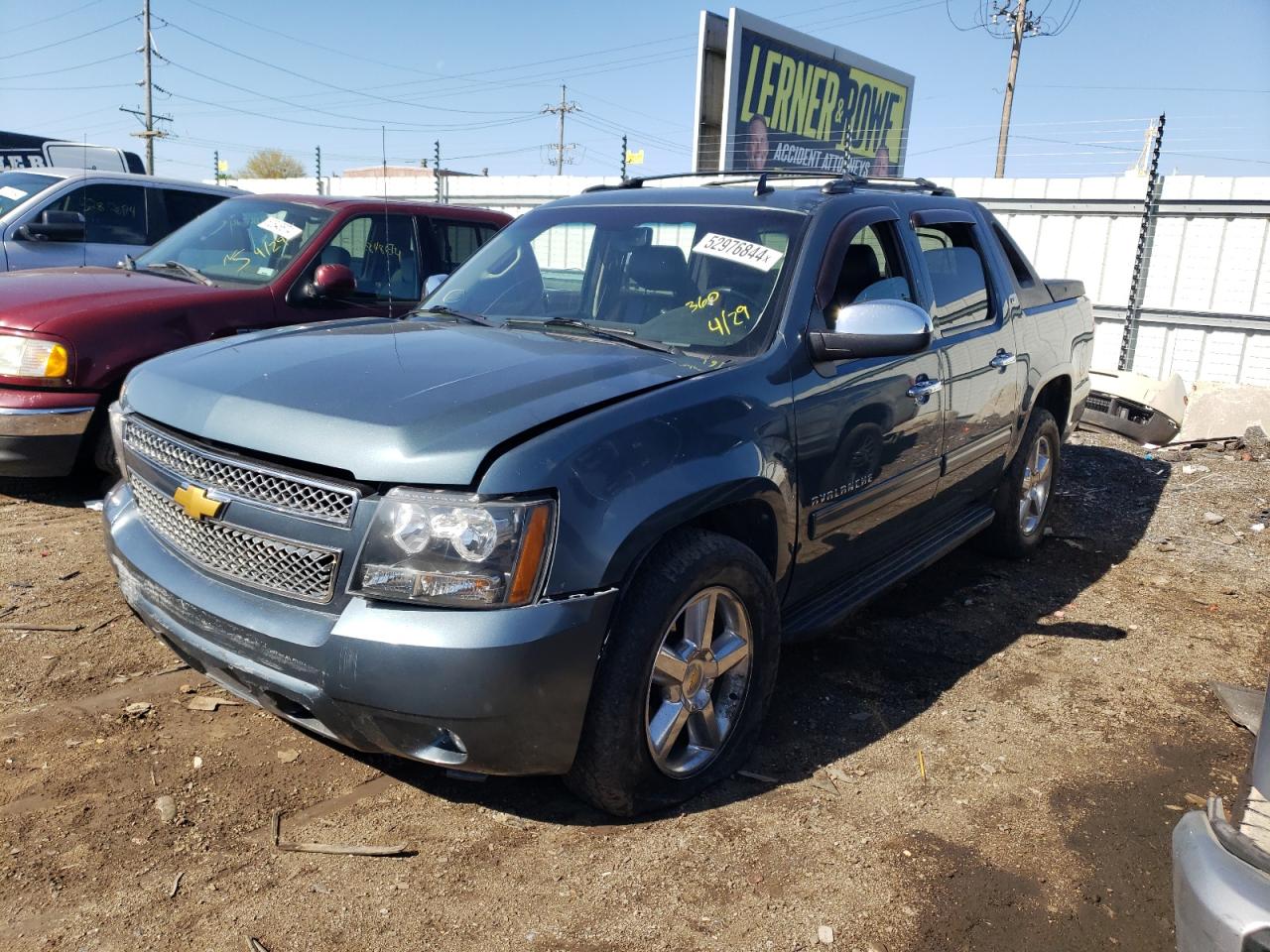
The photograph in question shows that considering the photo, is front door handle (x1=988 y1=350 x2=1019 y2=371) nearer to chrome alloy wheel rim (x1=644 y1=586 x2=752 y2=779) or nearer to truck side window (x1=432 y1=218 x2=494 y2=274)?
chrome alloy wheel rim (x1=644 y1=586 x2=752 y2=779)

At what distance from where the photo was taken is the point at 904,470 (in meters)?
3.76

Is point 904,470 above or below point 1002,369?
below

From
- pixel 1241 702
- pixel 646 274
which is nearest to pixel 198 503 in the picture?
pixel 646 274

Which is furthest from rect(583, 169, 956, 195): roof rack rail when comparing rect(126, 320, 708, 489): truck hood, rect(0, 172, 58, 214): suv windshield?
rect(0, 172, 58, 214): suv windshield

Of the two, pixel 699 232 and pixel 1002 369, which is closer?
pixel 699 232

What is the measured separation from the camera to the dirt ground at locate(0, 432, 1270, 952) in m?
2.35

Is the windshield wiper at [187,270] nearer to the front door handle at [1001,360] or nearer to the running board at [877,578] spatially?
the running board at [877,578]

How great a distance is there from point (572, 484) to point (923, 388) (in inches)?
76.9

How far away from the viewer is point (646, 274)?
3.57m

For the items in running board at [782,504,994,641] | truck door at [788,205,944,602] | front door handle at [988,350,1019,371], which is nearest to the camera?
truck door at [788,205,944,602]

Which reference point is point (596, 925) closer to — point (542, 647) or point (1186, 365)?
point (542, 647)

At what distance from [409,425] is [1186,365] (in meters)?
10.6

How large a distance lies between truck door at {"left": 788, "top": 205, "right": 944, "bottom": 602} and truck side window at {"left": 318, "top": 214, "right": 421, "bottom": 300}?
11.5 ft

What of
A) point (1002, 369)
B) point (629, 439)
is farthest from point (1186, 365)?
point (629, 439)
